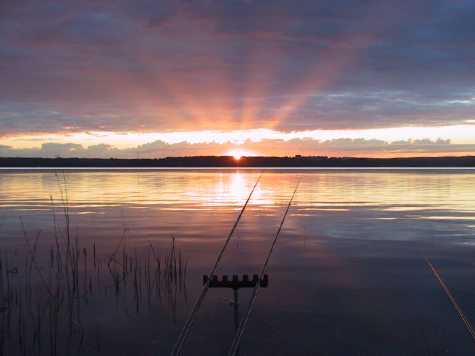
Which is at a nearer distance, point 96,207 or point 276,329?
point 276,329

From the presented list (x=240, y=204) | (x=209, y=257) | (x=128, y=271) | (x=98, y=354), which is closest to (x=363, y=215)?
(x=240, y=204)

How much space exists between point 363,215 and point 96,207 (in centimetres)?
1347

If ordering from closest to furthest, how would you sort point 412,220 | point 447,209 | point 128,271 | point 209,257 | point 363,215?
point 128,271 < point 209,257 < point 412,220 < point 363,215 < point 447,209

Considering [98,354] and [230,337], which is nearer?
[98,354]

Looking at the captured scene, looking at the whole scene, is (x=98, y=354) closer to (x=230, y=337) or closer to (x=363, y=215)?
(x=230, y=337)

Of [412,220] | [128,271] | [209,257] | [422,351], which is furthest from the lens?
[412,220]

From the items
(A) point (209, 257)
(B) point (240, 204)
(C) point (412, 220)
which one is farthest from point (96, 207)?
(C) point (412, 220)

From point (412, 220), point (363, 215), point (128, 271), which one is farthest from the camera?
point (363, 215)

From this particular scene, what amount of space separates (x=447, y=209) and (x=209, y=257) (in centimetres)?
1510

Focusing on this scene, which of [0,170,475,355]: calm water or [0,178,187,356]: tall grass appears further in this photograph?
[0,178,187,356]: tall grass

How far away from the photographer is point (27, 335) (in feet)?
21.5

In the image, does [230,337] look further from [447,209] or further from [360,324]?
[447,209]

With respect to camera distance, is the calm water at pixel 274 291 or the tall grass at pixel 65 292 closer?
the calm water at pixel 274 291

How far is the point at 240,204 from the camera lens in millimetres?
24453
